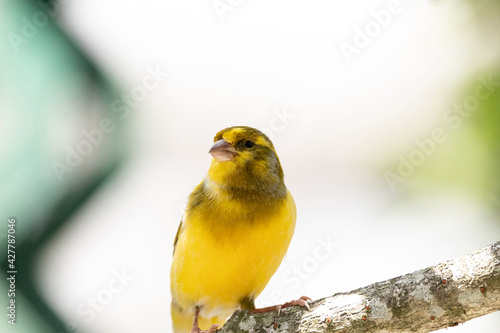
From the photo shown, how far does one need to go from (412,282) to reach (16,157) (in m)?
2.93

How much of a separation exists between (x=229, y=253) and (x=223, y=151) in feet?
1.58

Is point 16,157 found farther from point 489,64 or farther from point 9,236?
point 489,64

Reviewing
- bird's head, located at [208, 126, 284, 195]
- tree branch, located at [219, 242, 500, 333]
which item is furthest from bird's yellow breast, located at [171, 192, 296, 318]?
tree branch, located at [219, 242, 500, 333]

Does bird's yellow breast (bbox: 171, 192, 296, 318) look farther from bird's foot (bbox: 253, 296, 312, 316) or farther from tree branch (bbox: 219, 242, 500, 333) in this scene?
tree branch (bbox: 219, 242, 500, 333)

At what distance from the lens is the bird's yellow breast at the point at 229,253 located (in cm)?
251

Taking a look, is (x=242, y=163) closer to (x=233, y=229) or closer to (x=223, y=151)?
(x=223, y=151)

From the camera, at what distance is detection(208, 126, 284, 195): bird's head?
2635 millimetres

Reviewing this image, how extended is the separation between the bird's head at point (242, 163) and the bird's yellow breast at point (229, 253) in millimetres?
140

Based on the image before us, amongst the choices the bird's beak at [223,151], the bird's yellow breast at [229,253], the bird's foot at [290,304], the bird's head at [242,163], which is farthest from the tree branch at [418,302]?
the bird's beak at [223,151]

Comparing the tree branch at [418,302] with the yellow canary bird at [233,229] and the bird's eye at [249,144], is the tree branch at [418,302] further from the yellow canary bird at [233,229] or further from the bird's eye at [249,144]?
the bird's eye at [249,144]

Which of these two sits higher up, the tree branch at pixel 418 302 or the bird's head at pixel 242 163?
the bird's head at pixel 242 163

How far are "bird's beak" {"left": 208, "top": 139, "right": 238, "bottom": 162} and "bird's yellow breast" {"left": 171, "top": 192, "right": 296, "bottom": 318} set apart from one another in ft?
0.85

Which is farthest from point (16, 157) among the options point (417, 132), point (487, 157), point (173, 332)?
point (487, 157)

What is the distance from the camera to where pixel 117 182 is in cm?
425
